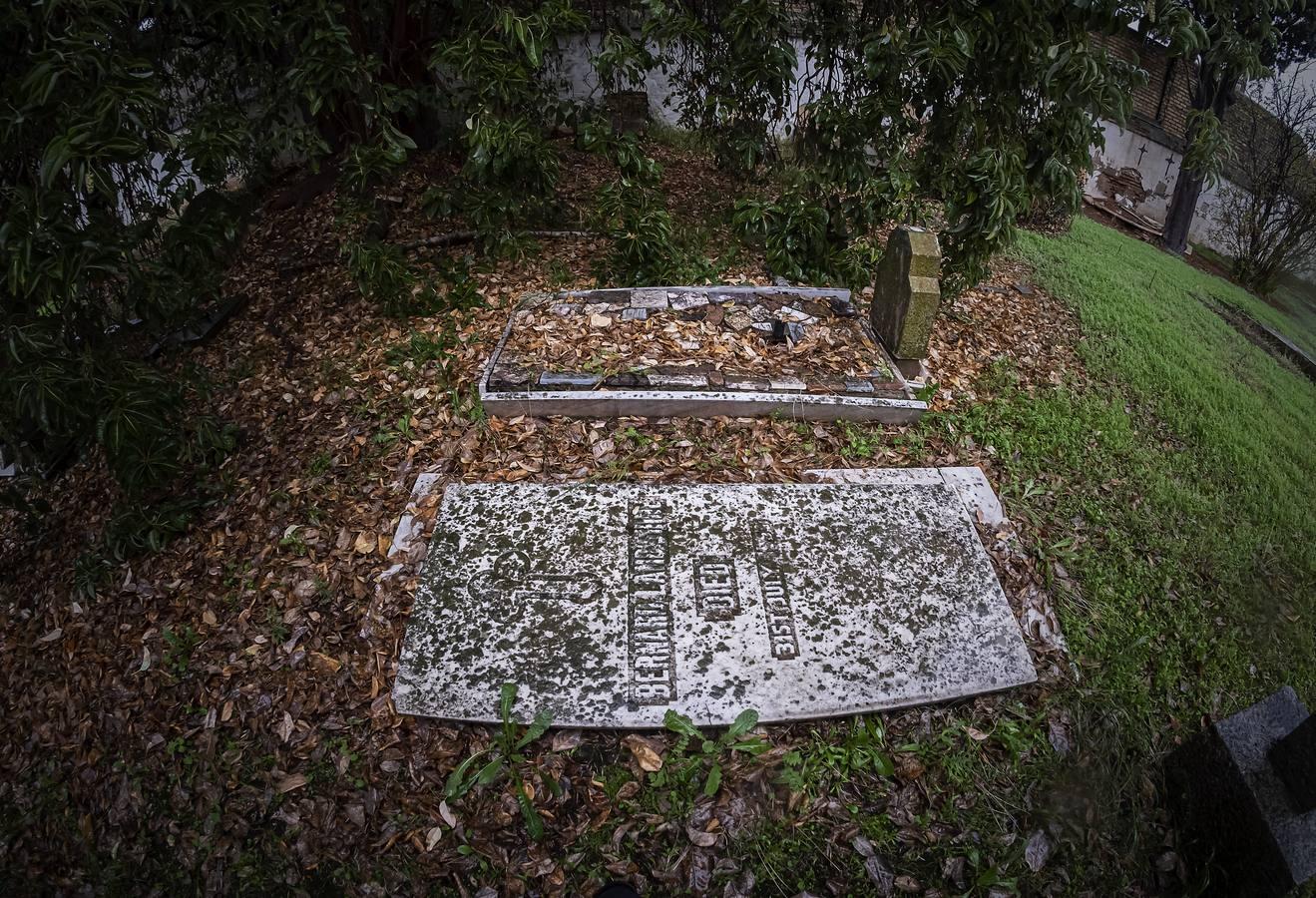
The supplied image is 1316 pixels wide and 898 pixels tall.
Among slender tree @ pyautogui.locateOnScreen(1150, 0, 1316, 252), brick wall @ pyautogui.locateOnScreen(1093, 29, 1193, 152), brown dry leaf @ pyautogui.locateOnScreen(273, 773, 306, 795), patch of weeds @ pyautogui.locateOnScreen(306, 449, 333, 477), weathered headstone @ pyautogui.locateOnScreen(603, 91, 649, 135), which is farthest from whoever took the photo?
brick wall @ pyautogui.locateOnScreen(1093, 29, 1193, 152)

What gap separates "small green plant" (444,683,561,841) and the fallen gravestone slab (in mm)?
52

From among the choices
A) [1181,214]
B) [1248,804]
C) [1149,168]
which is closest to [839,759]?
[1248,804]

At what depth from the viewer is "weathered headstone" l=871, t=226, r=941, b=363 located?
13.9ft

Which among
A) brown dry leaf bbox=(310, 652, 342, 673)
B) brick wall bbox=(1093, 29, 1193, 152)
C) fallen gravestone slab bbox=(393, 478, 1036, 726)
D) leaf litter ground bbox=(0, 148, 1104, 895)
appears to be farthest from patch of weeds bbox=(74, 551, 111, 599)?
brick wall bbox=(1093, 29, 1193, 152)

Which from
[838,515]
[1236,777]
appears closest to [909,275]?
[838,515]

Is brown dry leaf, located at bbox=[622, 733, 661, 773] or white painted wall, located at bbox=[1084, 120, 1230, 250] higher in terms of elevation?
white painted wall, located at bbox=[1084, 120, 1230, 250]

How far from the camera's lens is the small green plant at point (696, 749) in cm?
263

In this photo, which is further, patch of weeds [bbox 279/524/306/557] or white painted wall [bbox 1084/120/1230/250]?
white painted wall [bbox 1084/120/1230/250]

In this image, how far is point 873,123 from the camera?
442cm

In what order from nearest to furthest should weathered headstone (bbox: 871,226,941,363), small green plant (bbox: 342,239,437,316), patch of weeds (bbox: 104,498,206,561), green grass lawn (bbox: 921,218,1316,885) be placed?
green grass lawn (bbox: 921,218,1316,885), patch of weeds (bbox: 104,498,206,561), weathered headstone (bbox: 871,226,941,363), small green plant (bbox: 342,239,437,316)

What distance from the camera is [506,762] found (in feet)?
8.75

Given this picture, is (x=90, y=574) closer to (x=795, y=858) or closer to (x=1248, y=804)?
(x=795, y=858)

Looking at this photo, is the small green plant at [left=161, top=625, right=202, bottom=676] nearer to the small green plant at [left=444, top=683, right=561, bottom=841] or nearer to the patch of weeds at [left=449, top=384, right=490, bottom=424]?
the small green plant at [left=444, top=683, right=561, bottom=841]

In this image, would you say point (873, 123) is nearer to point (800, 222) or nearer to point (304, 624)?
point (800, 222)
